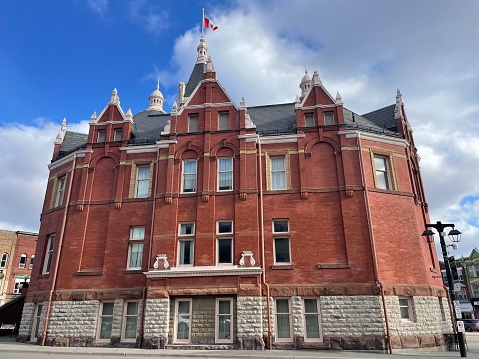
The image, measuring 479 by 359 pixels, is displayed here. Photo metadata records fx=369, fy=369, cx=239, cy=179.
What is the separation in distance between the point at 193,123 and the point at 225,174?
462 cm

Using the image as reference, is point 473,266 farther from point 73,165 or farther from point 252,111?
point 73,165

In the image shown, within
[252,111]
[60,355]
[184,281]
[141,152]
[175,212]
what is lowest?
[60,355]

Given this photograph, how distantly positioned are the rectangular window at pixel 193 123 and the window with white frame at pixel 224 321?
37.9ft

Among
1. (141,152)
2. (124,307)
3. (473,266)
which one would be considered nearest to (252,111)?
(141,152)

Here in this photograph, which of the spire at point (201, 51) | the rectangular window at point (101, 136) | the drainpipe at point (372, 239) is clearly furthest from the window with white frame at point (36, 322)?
the spire at point (201, 51)

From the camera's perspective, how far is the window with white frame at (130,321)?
69.7 ft

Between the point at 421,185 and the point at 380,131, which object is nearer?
the point at 380,131

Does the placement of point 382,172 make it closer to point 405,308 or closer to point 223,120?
point 405,308

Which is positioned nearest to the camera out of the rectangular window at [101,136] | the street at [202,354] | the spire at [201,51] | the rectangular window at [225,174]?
the street at [202,354]

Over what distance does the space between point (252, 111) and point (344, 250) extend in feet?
42.8

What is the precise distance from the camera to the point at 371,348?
18.8 meters

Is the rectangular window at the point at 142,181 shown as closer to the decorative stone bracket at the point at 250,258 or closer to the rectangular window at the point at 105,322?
the rectangular window at the point at 105,322

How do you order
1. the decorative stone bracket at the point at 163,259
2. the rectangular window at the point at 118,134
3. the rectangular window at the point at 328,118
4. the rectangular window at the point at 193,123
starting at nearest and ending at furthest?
the decorative stone bracket at the point at 163,259 < the rectangular window at the point at 328,118 < the rectangular window at the point at 193,123 < the rectangular window at the point at 118,134

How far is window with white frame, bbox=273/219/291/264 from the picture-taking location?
21.8m
